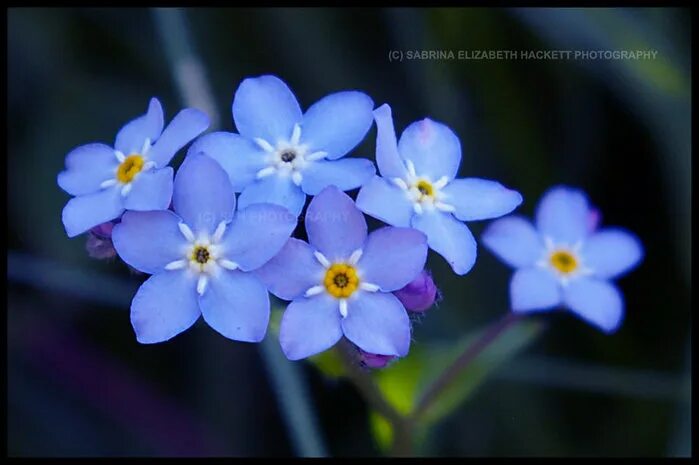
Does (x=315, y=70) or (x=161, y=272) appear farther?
(x=315, y=70)

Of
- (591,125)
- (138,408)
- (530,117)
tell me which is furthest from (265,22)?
(138,408)

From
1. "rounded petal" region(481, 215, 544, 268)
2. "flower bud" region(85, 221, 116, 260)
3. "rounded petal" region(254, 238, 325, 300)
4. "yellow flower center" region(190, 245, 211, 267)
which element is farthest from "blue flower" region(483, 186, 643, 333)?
"flower bud" region(85, 221, 116, 260)

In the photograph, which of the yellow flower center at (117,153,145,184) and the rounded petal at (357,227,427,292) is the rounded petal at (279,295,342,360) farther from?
the yellow flower center at (117,153,145,184)

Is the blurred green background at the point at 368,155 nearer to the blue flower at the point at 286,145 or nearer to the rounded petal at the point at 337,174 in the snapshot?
the blue flower at the point at 286,145

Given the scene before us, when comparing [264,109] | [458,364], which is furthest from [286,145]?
[458,364]

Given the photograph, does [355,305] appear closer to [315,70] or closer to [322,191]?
[322,191]

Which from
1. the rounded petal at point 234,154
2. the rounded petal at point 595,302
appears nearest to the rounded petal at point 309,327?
the rounded petal at point 234,154

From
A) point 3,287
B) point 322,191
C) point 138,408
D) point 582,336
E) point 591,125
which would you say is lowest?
Result: point 138,408
